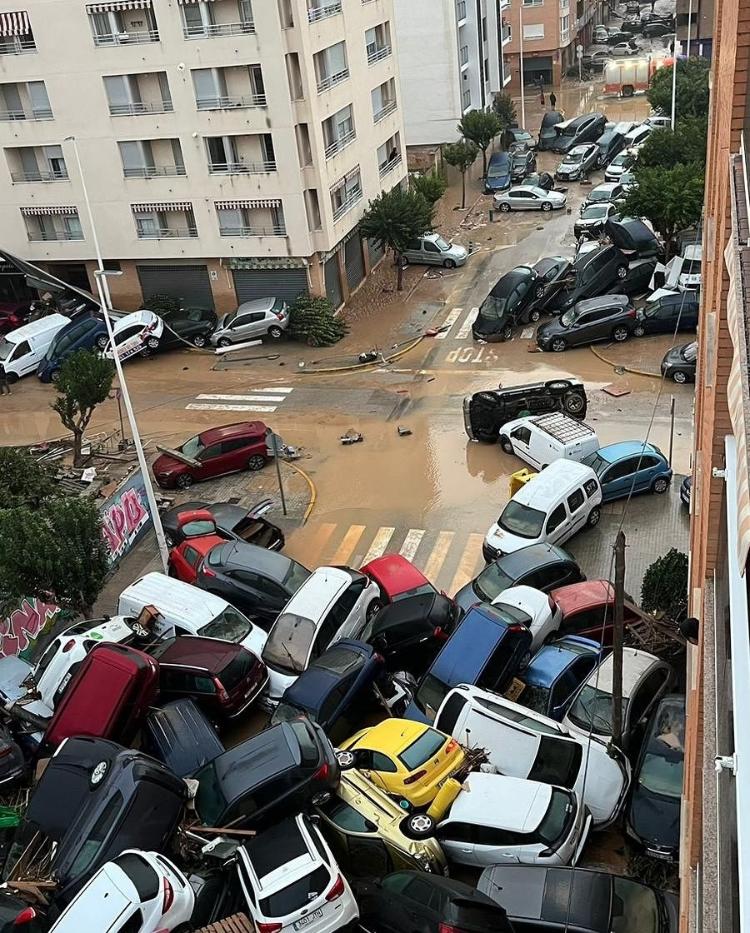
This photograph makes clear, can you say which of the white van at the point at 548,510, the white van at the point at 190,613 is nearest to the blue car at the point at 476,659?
the white van at the point at 190,613

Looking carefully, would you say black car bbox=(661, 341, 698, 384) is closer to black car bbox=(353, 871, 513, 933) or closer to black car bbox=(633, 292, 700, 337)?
black car bbox=(633, 292, 700, 337)

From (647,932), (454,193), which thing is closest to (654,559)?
(647,932)

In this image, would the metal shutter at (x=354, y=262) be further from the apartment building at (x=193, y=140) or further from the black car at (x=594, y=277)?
the black car at (x=594, y=277)

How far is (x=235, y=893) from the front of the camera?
1130 centimetres

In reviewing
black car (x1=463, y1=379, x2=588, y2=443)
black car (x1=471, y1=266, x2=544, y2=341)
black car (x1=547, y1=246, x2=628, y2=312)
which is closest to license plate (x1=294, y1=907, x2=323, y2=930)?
black car (x1=463, y1=379, x2=588, y2=443)

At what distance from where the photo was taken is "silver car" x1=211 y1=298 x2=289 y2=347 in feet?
102

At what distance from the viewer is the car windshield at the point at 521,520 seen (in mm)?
17797

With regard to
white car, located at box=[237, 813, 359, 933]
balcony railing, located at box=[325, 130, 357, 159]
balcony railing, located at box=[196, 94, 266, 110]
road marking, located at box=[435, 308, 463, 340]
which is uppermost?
balcony railing, located at box=[196, 94, 266, 110]

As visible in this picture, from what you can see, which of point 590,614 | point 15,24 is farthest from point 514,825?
point 15,24

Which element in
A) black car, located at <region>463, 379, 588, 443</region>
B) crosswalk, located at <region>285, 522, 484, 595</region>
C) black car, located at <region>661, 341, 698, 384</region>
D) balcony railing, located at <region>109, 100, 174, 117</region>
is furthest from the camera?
balcony railing, located at <region>109, 100, 174, 117</region>

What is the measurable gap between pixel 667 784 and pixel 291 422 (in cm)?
1573

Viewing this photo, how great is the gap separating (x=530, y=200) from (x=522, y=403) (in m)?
22.6

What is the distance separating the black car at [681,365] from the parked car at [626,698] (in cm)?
1234

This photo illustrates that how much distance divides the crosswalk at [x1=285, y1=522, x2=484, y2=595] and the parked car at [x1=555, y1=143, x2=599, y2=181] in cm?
3147
